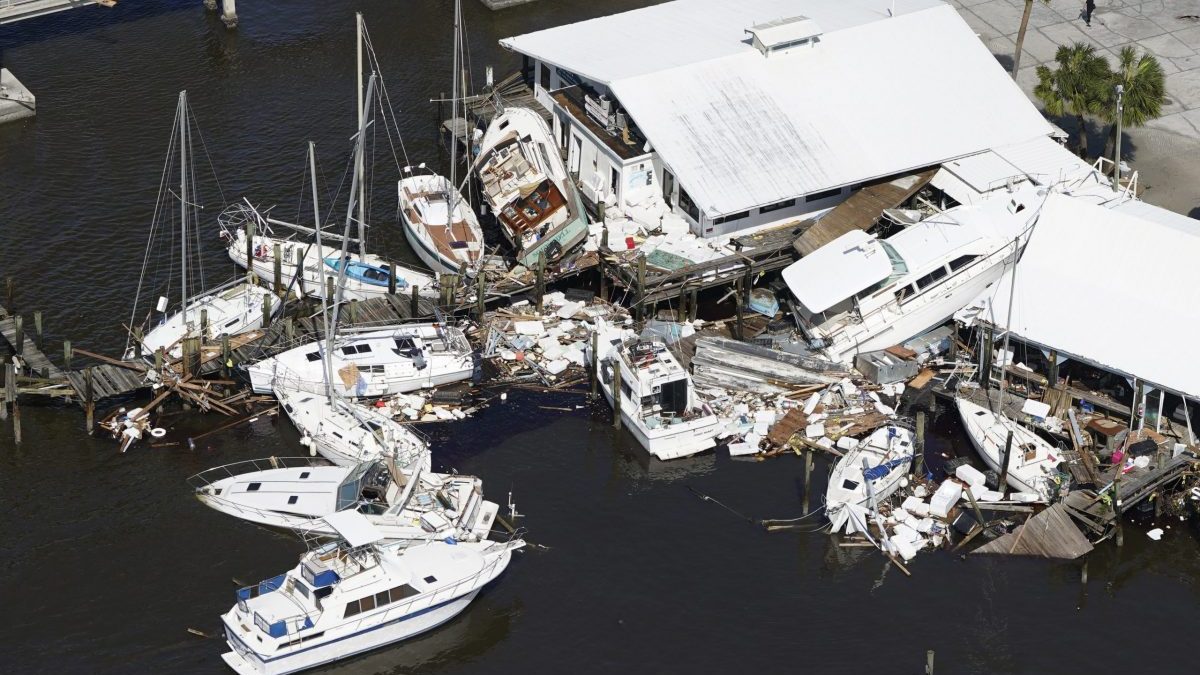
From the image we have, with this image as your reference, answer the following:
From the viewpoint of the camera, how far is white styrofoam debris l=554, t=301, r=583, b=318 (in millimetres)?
69875

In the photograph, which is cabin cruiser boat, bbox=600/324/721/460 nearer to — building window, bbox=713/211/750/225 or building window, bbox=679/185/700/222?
building window, bbox=713/211/750/225

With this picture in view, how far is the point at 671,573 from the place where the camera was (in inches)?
2292

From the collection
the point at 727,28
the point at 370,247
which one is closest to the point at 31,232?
the point at 370,247

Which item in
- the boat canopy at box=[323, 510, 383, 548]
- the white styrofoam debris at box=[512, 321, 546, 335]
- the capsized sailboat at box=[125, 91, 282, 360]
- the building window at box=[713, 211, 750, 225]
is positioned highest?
the building window at box=[713, 211, 750, 225]

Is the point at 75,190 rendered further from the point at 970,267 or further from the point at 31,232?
the point at 970,267

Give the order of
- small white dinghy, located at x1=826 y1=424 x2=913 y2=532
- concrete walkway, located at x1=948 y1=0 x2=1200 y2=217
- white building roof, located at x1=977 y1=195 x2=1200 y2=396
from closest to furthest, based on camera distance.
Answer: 1. small white dinghy, located at x1=826 y1=424 x2=913 y2=532
2. white building roof, located at x1=977 y1=195 x2=1200 y2=396
3. concrete walkway, located at x1=948 y1=0 x2=1200 y2=217

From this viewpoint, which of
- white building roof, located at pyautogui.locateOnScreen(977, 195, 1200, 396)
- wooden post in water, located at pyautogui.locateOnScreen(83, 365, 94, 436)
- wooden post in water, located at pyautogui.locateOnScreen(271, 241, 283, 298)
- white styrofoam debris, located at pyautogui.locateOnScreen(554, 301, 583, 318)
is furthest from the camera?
white styrofoam debris, located at pyautogui.locateOnScreen(554, 301, 583, 318)

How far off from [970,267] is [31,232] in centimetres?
4089

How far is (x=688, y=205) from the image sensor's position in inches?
2854

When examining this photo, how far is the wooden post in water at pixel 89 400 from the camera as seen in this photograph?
62969 millimetres

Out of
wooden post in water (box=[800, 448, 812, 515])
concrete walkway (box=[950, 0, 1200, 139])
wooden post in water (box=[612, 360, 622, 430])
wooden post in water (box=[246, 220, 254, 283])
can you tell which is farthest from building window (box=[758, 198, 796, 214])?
wooden post in water (box=[246, 220, 254, 283])

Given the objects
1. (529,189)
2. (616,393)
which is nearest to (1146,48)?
(529,189)

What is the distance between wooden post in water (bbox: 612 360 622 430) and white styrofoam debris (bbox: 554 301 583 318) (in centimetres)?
582

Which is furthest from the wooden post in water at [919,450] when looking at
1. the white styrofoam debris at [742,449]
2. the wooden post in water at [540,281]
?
the wooden post in water at [540,281]
